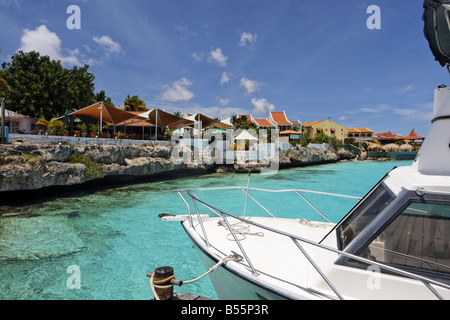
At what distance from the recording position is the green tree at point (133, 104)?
109 feet

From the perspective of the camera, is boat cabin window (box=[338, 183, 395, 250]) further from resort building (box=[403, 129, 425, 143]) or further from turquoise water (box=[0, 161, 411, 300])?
resort building (box=[403, 129, 425, 143])

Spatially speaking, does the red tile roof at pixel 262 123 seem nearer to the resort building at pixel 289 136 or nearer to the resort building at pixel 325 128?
the resort building at pixel 289 136

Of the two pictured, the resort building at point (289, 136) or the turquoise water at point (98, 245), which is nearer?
the turquoise water at point (98, 245)

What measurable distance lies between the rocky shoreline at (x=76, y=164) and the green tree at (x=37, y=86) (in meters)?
9.80

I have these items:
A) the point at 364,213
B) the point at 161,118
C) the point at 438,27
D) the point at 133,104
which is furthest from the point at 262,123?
the point at 364,213

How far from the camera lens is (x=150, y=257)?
22.9ft

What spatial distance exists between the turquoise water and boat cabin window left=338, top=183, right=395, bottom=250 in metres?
4.04

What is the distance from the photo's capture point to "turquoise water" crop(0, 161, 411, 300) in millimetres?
5508

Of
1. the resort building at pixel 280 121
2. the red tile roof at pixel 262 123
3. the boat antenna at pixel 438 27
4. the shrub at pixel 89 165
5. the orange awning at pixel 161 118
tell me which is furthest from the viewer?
the resort building at pixel 280 121

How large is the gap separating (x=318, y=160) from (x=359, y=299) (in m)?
40.3

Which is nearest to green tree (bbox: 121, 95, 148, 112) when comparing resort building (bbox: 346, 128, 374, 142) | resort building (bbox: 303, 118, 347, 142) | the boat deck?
the boat deck

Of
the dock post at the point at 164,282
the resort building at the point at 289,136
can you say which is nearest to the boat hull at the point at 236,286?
the dock post at the point at 164,282

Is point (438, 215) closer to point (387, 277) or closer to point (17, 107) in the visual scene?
point (387, 277)
